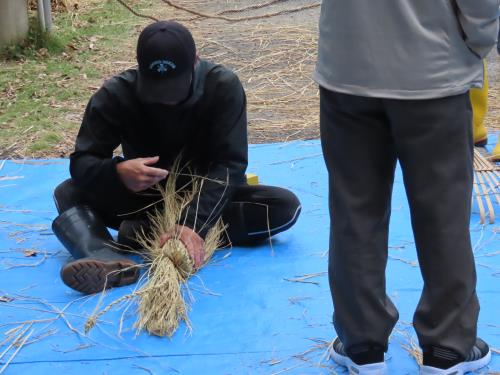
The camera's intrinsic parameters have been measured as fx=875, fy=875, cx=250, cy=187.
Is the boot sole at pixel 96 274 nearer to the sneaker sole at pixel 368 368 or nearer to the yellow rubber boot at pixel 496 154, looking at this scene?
the sneaker sole at pixel 368 368

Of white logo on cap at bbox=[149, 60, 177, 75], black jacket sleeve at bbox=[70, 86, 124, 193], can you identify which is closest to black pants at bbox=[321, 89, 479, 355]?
white logo on cap at bbox=[149, 60, 177, 75]

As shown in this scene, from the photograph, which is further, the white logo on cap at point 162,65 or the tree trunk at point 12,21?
the tree trunk at point 12,21

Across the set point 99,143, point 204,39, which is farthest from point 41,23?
point 99,143

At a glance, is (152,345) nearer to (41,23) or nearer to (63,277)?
(63,277)

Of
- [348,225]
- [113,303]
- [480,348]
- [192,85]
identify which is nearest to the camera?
[348,225]

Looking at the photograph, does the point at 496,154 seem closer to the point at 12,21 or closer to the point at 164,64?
the point at 164,64

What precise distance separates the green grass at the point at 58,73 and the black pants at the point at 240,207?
1.45m

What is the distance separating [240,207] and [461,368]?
1206mm

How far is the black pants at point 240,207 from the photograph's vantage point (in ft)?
10.5

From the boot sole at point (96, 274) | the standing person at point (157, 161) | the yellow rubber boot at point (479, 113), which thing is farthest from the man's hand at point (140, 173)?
the yellow rubber boot at point (479, 113)

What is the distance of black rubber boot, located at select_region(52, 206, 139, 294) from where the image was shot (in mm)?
2865

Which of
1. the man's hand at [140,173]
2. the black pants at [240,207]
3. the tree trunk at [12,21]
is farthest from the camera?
the tree trunk at [12,21]

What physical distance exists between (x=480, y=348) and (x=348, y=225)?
550mm

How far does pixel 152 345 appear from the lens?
260cm
